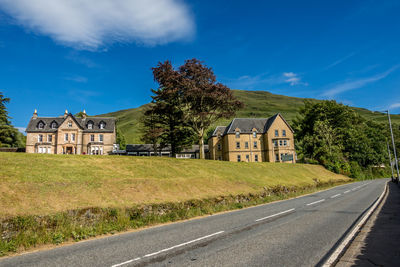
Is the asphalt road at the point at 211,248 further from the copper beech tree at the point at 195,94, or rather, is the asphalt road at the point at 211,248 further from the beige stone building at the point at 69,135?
the beige stone building at the point at 69,135

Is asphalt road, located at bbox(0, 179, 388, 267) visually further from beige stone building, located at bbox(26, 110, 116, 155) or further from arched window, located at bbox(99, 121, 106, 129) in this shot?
arched window, located at bbox(99, 121, 106, 129)

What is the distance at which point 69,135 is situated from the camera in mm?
54500

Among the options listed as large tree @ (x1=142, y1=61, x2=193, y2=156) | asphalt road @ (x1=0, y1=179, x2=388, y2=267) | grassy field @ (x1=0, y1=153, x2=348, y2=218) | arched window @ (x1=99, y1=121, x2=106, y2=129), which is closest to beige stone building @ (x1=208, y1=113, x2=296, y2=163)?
large tree @ (x1=142, y1=61, x2=193, y2=156)

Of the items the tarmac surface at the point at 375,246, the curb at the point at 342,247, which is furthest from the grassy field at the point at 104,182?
the tarmac surface at the point at 375,246

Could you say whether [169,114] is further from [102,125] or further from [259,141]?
[259,141]

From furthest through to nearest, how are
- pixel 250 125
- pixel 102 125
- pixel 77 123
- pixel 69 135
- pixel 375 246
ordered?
1. pixel 250 125
2. pixel 102 125
3. pixel 77 123
4. pixel 69 135
5. pixel 375 246

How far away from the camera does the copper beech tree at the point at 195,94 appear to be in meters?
33.6

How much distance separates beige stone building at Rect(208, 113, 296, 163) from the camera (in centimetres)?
5922

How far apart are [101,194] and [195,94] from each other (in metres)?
20.9

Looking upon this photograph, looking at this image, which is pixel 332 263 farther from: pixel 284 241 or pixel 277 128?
pixel 277 128

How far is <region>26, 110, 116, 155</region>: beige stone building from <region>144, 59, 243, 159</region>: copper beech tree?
84.3 feet

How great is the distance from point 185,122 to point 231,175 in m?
11.7

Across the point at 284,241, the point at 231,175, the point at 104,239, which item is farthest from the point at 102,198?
the point at 231,175

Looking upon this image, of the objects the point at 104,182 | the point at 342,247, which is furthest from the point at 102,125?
the point at 342,247
